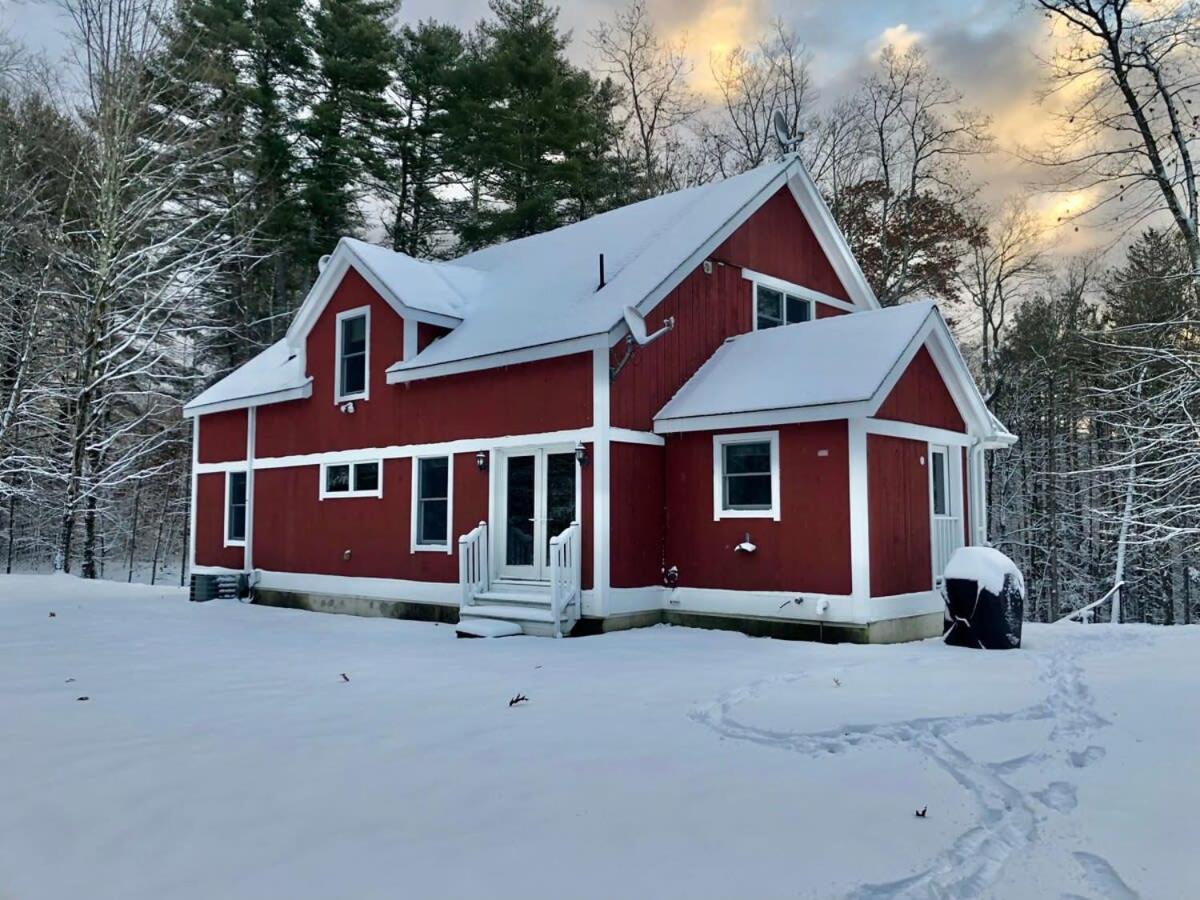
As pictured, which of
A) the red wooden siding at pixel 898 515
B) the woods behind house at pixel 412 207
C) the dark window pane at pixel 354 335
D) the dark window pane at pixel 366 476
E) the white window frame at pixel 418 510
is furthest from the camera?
the woods behind house at pixel 412 207

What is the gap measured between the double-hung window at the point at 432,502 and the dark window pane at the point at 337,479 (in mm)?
1738

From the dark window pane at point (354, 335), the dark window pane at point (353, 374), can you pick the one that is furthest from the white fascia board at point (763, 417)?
the dark window pane at point (354, 335)

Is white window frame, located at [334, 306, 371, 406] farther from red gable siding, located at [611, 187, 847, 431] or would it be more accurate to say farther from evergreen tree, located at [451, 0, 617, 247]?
evergreen tree, located at [451, 0, 617, 247]

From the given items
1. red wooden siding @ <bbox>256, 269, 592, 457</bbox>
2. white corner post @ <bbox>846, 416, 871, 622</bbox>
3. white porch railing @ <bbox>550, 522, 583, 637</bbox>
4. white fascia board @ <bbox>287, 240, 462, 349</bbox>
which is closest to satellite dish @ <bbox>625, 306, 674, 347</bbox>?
red wooden siding @ <bbox>256, 269, 592, 457</bbox>

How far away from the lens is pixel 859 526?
968cm

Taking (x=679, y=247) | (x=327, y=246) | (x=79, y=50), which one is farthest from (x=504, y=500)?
(x=327, y=246)

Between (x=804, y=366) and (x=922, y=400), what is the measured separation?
5.54 feet

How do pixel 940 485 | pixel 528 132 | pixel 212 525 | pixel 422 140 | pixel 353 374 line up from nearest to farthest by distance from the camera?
pixel 940 485, pixel 353 374, pixel 212 525, pixel 528 132, pixel 422 140

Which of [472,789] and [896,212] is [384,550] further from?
[896,212]

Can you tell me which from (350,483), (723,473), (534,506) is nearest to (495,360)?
(534,506)

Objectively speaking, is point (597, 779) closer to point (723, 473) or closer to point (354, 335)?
point (723, 473)

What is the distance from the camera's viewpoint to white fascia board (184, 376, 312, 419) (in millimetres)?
14375

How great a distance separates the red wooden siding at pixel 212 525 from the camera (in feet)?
52.5

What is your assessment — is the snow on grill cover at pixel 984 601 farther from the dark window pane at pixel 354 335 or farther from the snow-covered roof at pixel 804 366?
the dark window pane at pixel 354 335
